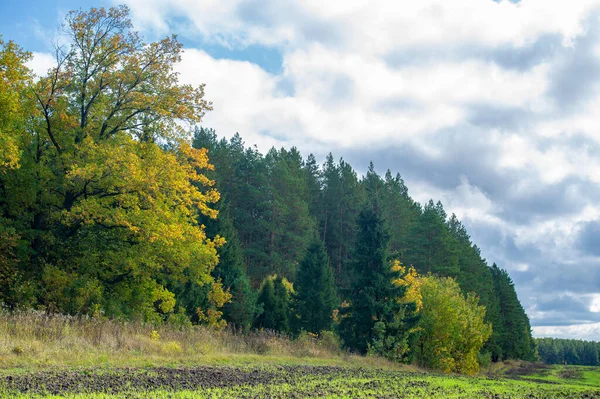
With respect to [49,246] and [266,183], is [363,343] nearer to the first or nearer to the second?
[49,246]

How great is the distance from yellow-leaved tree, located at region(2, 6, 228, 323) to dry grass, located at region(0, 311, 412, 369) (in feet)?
13.0

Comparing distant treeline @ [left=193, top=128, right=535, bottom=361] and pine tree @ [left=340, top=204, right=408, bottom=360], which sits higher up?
distant treeline @ [left=193, top=128, right=535, bottom=361]

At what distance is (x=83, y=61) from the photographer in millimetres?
25172

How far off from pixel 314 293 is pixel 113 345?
32269mm

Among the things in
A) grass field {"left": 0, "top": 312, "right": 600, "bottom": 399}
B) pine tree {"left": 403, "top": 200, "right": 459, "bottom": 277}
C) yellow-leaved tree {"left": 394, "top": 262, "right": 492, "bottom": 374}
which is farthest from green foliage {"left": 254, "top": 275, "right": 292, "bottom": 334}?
grass field {"left": 0, "top": 312, "right": 600, "bottom": 399}

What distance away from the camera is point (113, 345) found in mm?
16719

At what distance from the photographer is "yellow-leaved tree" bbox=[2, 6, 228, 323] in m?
23.1

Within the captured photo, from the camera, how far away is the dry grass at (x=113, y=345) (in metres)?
14.2

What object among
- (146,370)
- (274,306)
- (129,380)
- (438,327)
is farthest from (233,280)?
(129,380)

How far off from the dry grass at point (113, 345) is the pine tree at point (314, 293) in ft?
75.4

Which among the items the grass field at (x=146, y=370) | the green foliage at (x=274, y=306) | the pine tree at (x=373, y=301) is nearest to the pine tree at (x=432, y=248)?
the green foliage at (x=274, y=306)

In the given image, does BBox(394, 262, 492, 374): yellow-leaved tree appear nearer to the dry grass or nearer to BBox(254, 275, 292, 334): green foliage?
BBox(254, 275, 292, 334): green foliage

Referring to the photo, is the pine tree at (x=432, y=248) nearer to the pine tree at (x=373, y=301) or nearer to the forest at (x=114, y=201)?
the forest at (x=114, y=201)

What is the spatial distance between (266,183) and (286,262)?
11071 mm
